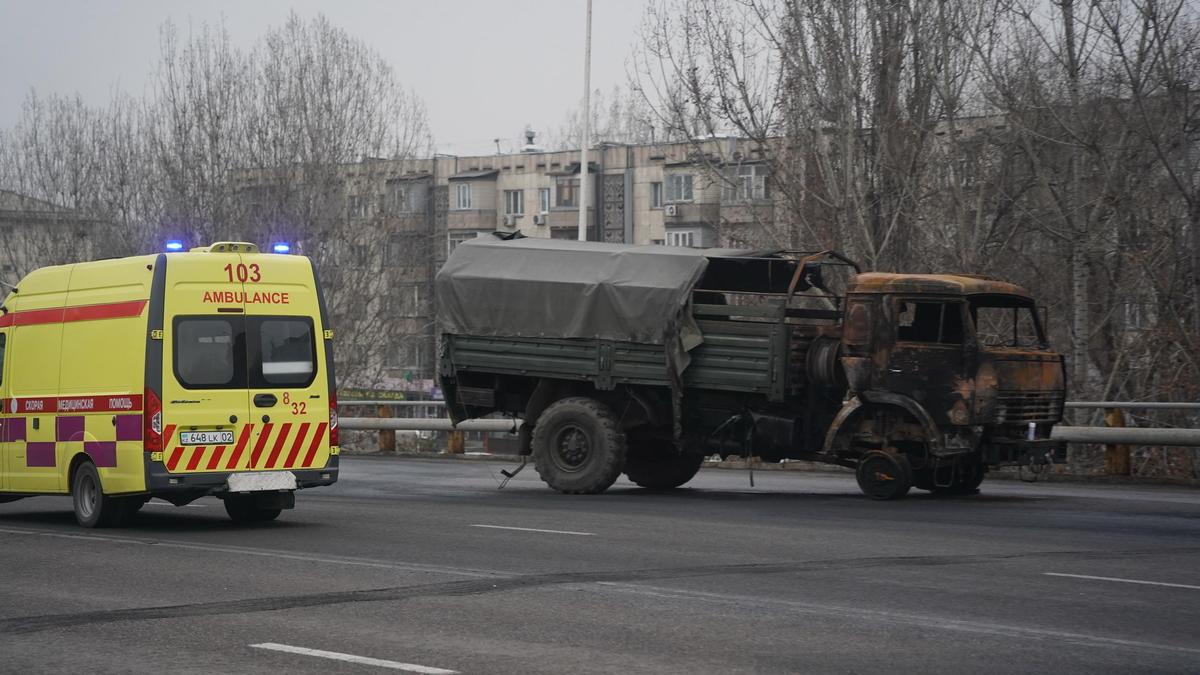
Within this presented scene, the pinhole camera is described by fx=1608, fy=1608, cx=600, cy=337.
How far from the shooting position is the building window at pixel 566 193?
83438 mm

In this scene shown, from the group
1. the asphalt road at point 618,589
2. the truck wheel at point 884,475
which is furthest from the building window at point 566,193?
the asphalt road at point 618,589

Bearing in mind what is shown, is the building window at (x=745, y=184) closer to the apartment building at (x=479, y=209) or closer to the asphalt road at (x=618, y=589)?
the apartment building at (x=479, y=209)

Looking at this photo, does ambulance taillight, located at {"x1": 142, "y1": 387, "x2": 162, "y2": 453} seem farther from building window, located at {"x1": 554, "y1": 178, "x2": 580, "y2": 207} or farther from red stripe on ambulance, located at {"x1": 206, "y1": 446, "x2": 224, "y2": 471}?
building window, located at {"x1": 554, "y1": 178, "x2": 580, "y2": 207}

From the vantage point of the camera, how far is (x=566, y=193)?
8369cm

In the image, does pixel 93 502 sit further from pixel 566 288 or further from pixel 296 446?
pixel 566 288

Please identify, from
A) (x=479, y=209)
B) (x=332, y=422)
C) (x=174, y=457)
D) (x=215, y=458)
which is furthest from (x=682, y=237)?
(x=174, y=457)

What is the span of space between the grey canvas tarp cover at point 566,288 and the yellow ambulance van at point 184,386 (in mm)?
4332

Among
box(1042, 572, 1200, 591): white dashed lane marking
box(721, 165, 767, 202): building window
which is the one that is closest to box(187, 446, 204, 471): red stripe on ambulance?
box(1042, 572, 1200, 591): white dashed lane marking

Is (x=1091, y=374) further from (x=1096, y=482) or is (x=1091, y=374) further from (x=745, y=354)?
(x=745, y=354)

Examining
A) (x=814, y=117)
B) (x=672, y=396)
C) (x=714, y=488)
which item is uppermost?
(x=814, y=117)

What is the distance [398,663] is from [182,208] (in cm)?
4732

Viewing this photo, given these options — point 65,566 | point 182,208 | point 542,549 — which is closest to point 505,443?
point 542,549

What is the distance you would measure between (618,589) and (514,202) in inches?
3030

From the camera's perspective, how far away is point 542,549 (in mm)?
13078
